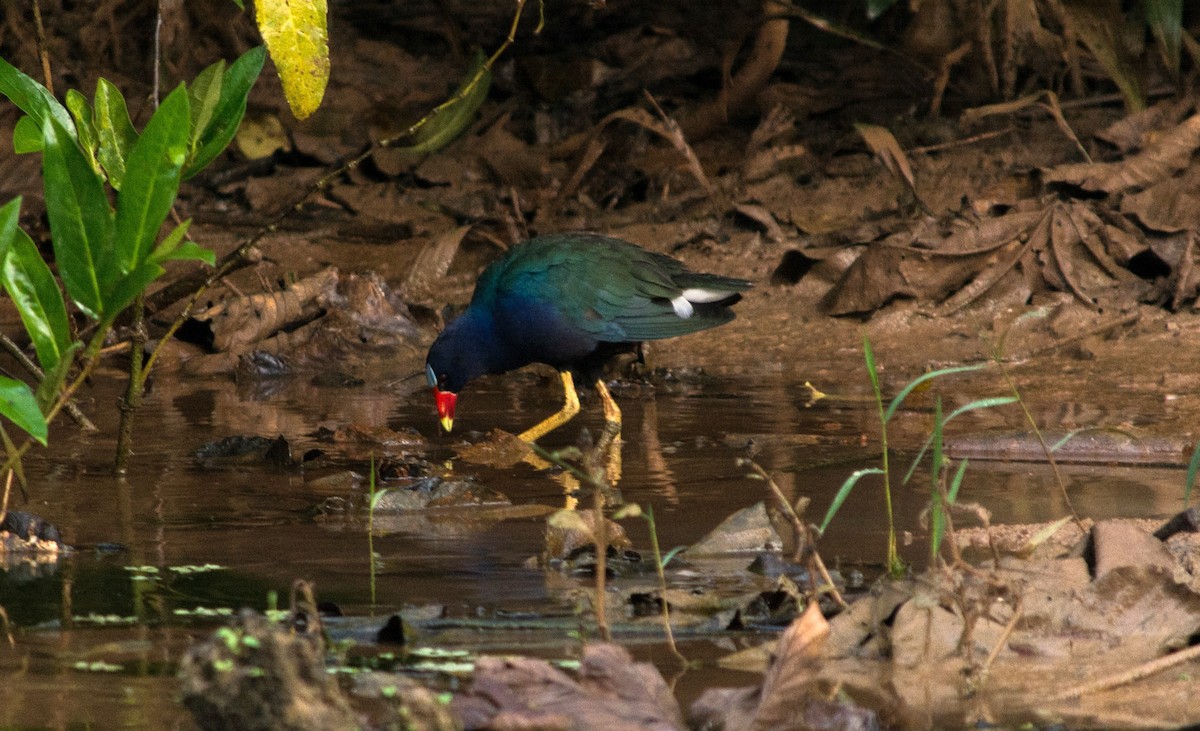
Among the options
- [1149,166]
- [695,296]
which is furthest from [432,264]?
[1149,166]

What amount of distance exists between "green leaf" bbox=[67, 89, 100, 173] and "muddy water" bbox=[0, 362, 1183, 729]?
32.2 inches

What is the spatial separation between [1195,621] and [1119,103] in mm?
5420

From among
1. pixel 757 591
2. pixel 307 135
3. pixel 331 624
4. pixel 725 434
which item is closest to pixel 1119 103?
pixel 725 434

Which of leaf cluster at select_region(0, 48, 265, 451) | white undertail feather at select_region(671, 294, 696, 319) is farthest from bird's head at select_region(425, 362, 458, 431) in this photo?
leaf cluster at select_region(0, 48, 265, 451)

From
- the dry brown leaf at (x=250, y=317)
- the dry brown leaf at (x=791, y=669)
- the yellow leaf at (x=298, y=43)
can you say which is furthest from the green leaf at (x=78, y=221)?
the dry brown leaf at (x=250, y=317)

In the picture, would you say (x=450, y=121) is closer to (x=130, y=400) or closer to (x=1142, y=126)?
(x=1142, y=126)

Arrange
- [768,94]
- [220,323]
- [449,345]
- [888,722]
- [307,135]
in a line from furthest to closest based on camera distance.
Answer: [307,135]
[768,94]
[220,323]
[449,345]
[888,722]

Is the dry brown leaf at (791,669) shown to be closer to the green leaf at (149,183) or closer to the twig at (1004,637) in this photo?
the twig at (1004,637)

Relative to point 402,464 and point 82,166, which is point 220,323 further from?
point 82,166

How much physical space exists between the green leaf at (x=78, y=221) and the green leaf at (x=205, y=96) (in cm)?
64

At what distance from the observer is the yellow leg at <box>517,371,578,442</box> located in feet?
17.3

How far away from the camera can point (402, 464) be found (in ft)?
14.1

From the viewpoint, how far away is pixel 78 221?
2928mm

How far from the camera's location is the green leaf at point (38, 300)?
2910 mm
